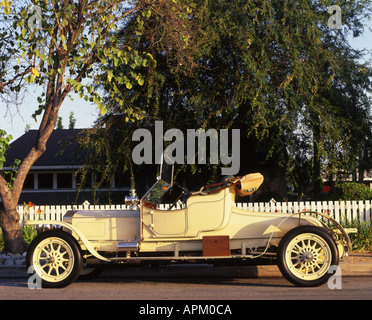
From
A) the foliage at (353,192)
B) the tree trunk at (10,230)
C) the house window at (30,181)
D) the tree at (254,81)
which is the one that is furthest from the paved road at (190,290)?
the house window at (30,181)

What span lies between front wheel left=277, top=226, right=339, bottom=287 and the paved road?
169mm

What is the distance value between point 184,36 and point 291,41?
4184mm

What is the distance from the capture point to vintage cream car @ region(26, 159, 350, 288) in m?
7.54

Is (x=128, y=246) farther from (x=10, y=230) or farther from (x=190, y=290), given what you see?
(x=10, y=230)

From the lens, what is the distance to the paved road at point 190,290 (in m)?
7.05

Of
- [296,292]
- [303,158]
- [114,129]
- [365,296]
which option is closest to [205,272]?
[296,292]

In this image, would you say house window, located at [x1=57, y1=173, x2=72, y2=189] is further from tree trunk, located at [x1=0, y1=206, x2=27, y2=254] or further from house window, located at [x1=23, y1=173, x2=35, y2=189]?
tree trunk, located at [x1=0, y1=206, x2=27, y2=254]

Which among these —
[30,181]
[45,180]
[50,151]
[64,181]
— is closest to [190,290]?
[64,181]

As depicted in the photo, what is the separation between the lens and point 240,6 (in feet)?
51.1

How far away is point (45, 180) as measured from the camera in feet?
88.6

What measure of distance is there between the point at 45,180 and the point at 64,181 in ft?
3.23

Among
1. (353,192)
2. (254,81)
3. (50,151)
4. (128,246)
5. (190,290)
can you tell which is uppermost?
(254,81)

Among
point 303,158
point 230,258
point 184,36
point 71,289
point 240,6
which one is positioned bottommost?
point 71,289

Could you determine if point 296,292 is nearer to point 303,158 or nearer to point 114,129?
point 114,129
